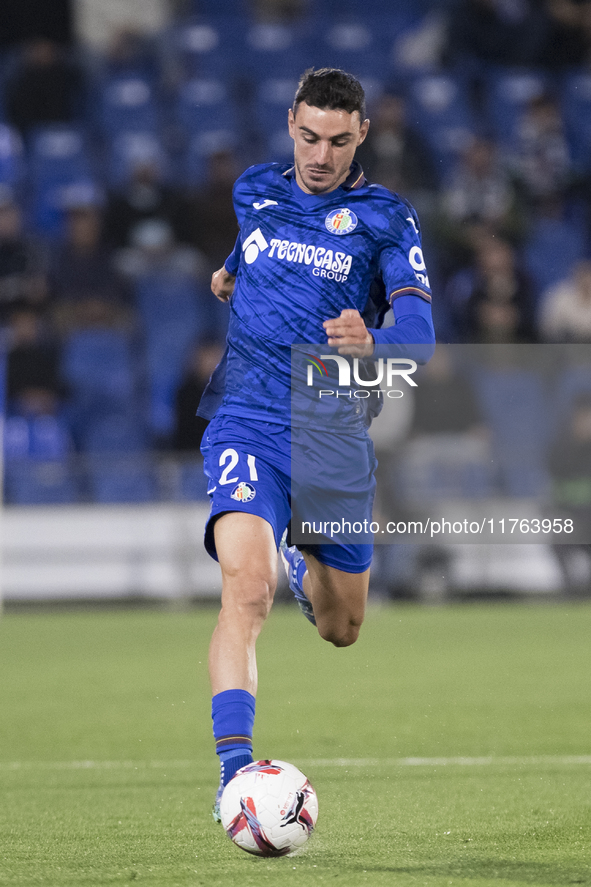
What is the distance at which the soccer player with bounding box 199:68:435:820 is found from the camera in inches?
162

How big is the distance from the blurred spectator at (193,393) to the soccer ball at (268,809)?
28.5 feet

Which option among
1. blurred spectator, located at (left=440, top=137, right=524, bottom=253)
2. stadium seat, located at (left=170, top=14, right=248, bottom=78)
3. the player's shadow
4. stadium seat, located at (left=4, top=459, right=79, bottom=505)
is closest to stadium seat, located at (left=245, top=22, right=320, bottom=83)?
stadium seat, located at (left=170, top=14, right=248, bottom=78)

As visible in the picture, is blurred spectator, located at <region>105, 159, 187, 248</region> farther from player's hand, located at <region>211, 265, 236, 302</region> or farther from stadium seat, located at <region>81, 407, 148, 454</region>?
player's hand, located at <region>211, 265, 236, 302</region>

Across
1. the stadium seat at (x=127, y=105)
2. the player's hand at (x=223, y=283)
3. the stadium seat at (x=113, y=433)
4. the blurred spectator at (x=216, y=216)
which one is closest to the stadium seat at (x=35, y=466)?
the stadium seat at (x=113, y=433)

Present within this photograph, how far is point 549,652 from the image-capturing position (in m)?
9.34

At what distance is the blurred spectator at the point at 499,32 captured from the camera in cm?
1655

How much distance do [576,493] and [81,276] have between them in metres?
5.49

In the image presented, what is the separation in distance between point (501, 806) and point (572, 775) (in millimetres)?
722

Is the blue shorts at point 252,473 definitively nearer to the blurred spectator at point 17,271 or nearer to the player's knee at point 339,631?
the player's knee at point 339,631

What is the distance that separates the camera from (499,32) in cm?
1680

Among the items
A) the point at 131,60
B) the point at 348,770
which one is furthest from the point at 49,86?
the point at 348,770

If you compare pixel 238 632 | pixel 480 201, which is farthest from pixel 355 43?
pixel 238 632

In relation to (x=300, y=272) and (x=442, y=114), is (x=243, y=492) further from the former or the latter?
(x=442, y=114)

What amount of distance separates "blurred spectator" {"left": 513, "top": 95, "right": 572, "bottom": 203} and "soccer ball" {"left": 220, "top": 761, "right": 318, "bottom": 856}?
12388 millimetres
